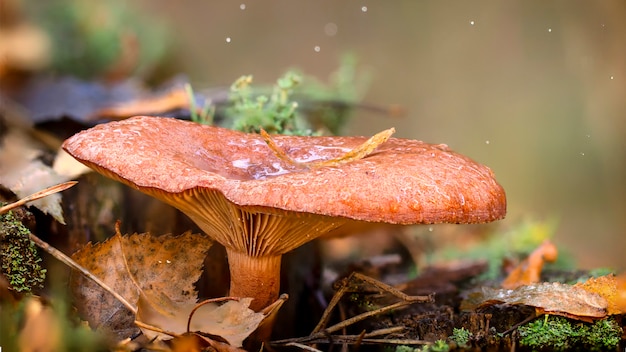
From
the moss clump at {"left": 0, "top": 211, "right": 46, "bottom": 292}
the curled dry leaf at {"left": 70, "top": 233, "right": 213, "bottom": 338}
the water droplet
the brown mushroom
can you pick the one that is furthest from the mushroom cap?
the water droplet

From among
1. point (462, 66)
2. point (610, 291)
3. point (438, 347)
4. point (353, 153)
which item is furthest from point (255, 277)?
point (462, 66)

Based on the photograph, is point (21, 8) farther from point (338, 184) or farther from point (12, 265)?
point (338, 184)

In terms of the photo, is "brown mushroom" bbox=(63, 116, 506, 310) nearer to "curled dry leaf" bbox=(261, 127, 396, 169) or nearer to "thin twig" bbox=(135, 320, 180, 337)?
"curled dry leaf" bbox=(261, 127, 396, 169)

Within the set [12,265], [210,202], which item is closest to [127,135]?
[210,202]

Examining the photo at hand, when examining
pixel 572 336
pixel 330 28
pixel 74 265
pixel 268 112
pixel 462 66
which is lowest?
pixel 572 336

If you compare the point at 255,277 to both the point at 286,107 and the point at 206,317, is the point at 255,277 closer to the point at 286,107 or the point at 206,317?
the point at 206,317
